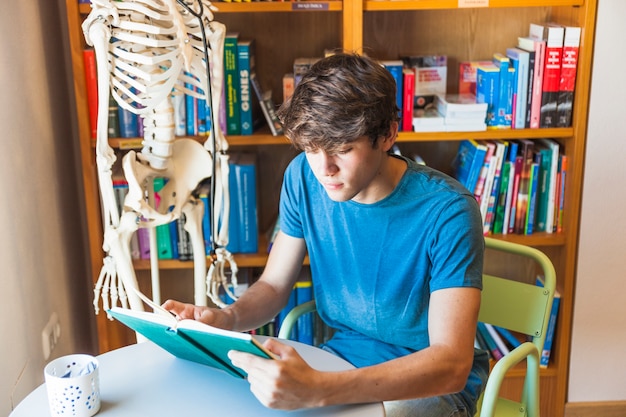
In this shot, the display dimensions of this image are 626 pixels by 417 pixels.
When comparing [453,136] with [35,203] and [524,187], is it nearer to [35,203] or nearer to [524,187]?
[524,187]

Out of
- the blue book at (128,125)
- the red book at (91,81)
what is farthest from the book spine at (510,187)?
the red book at (91,81)

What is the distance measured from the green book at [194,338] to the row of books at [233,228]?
1032 mm

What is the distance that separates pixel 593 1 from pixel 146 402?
1709mm

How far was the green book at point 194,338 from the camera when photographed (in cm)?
122

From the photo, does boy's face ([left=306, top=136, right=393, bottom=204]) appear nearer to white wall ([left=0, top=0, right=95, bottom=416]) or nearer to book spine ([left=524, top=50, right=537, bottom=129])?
white wall ([left=0, top=0, right=95, bottom=416])

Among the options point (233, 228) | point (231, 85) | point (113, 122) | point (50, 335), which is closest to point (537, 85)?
point (231, 85)

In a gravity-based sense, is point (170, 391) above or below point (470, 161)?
below

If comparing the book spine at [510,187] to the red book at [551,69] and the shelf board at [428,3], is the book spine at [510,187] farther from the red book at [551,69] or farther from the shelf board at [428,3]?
the shelf board at [428,3]

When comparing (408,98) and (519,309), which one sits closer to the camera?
(519,309)

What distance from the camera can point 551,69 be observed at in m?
2.36

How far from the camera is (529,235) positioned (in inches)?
98.2

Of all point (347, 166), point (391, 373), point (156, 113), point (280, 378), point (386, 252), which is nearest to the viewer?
point (280, 378)

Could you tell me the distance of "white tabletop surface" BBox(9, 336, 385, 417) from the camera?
132 cm

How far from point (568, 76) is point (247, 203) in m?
1.05
